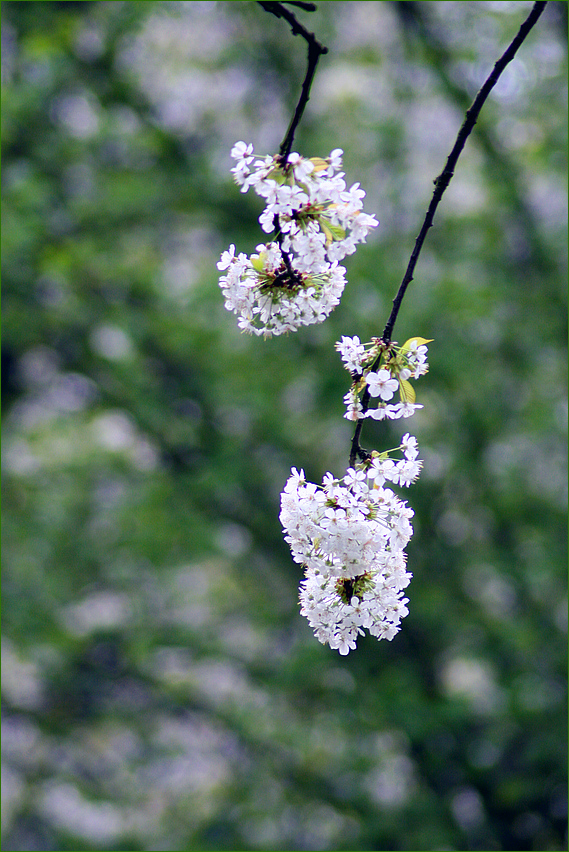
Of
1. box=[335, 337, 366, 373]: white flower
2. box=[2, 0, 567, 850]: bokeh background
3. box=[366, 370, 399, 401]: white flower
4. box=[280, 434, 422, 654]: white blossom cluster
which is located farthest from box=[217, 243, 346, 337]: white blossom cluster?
box=[2, 0, 567, 850]: bokeh background

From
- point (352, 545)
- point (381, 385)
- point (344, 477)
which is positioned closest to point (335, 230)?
point (381, 385)

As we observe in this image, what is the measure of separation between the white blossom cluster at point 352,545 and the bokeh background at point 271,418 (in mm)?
3992

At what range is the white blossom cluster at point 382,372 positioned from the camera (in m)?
1.47

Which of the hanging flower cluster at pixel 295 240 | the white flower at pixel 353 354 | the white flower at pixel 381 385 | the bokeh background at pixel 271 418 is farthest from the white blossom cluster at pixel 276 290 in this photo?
the bokeh background at pixel 271 418

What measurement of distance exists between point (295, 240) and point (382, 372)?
32cm

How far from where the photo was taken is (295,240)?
1473mm

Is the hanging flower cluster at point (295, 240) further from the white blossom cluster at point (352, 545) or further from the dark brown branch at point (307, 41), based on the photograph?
the white blossom cluster at point (352, 545)

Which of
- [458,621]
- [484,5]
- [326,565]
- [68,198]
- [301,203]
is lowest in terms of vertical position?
[326,565]

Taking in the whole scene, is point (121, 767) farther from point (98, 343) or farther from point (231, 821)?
point (98, 343)

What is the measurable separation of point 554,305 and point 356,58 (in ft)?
9.49

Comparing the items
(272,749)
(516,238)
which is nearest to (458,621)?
(272,749)

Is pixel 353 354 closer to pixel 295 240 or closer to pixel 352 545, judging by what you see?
pixel 295 240

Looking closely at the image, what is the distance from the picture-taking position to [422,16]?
6.28m

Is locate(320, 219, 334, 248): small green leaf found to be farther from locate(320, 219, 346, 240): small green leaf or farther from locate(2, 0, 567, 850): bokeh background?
locate(2, 0, 567, 850): bokeh background
